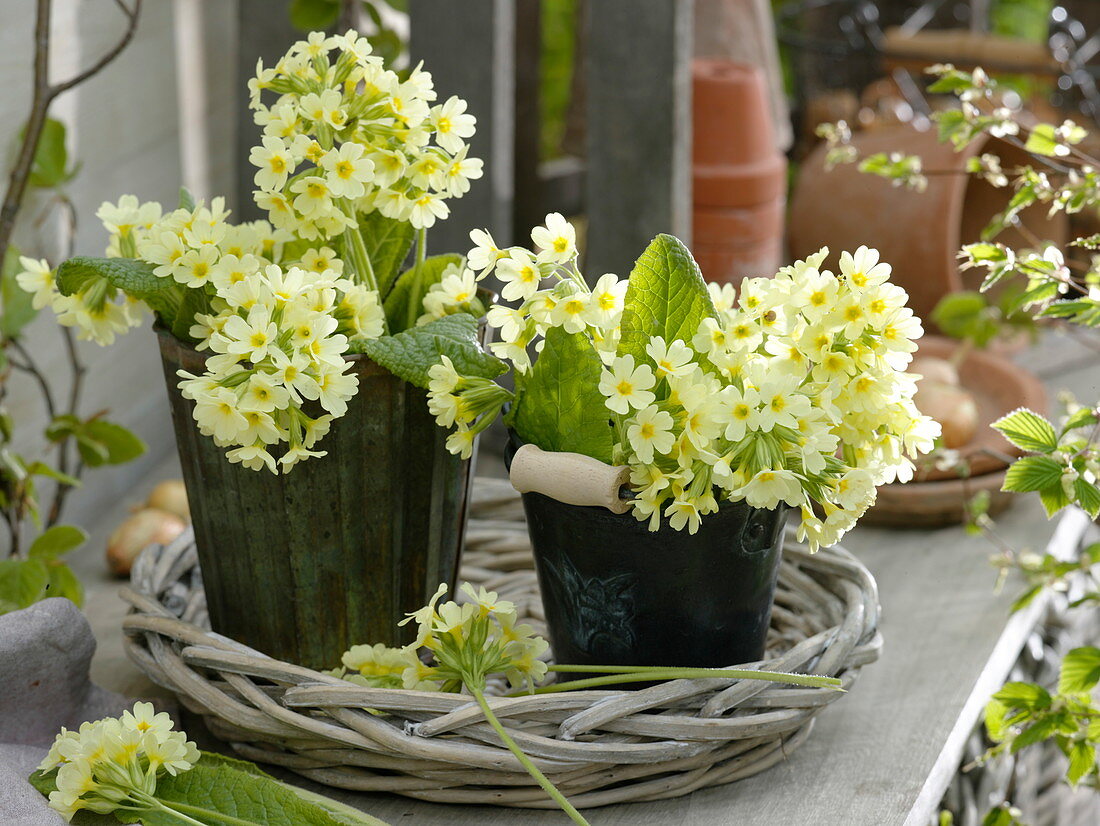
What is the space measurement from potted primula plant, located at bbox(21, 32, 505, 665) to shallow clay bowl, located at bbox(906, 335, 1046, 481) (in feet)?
1.63

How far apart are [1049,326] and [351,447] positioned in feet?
3.58

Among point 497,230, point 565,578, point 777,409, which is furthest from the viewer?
point 497,230

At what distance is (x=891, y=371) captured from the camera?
2.19 ft

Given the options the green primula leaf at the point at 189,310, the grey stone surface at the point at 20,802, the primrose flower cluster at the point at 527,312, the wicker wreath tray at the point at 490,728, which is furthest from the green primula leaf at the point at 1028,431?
the grey stone surface at the point at 20,802

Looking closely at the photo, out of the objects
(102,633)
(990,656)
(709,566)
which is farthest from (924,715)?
(102,633)

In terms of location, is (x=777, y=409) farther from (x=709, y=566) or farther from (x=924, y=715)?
(x=924, y=715)

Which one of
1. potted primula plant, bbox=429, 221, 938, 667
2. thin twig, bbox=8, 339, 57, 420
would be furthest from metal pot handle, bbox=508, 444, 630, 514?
thin twig, bbox=8, 339, 57, 420

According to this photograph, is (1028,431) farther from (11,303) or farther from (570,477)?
(11,303)

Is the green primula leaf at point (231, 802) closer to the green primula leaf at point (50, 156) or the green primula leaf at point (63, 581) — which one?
the green primula leaf at point (63, 581)

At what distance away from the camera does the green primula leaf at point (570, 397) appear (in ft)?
2.25

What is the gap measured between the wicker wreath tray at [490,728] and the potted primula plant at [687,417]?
0.04 meters

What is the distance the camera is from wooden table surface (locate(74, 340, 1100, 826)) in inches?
28.9

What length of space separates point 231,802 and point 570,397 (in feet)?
0.94

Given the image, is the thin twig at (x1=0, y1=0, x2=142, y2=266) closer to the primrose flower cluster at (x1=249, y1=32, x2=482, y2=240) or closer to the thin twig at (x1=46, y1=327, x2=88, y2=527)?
the thin twig at (x1=46, y1=327, x2=88, y2=527)
